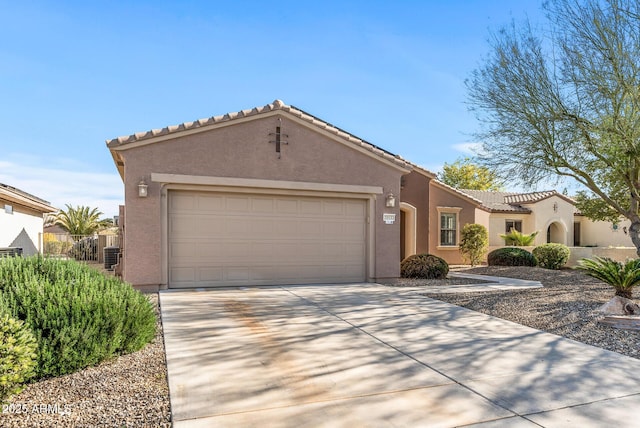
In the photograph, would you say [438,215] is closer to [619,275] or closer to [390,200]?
[390,200]

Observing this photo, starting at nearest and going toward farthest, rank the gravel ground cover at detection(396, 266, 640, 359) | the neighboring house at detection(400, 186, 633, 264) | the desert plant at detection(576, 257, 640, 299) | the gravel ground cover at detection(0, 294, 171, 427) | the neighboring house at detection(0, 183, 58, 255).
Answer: the gravel ground cover at detection(0, 294, 171, 427), the gravel ground cover at detection(396, 266, 640, 359), the desert plant at detection(576, 257, 640, 299), the neighboring house at detection(0, 183, 58, 255), the neighboring house at detection(400, 186, 633, 264)

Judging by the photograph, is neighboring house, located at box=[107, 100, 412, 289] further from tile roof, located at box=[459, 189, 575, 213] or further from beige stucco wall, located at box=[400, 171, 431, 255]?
tile roof, located at box=[459, 189, 575, 213]

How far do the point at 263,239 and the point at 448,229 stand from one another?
10426mm

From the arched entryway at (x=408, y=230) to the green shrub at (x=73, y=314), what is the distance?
12.4 meters

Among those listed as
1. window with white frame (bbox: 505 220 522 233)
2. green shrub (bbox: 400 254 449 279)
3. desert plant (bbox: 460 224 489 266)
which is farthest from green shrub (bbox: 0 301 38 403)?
window with white frame (bbox: 505 220 522 233)

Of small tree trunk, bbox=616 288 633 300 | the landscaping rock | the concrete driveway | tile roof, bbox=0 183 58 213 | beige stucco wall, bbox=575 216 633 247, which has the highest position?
tile roof, bbox=0 183 58 213

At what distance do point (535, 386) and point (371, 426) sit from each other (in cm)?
192

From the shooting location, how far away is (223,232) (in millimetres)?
10602

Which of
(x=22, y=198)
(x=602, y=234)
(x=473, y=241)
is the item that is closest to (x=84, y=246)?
(x=22, y=198)

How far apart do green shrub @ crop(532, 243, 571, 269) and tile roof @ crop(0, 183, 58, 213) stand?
19416 mm

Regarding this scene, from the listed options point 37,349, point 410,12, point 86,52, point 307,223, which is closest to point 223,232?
point 307,223

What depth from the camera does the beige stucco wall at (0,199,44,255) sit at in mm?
13523

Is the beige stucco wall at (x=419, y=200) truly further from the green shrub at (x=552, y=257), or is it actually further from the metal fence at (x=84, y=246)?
the metal fence at (x=84, y=246)

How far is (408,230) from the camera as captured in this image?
16938 mm
